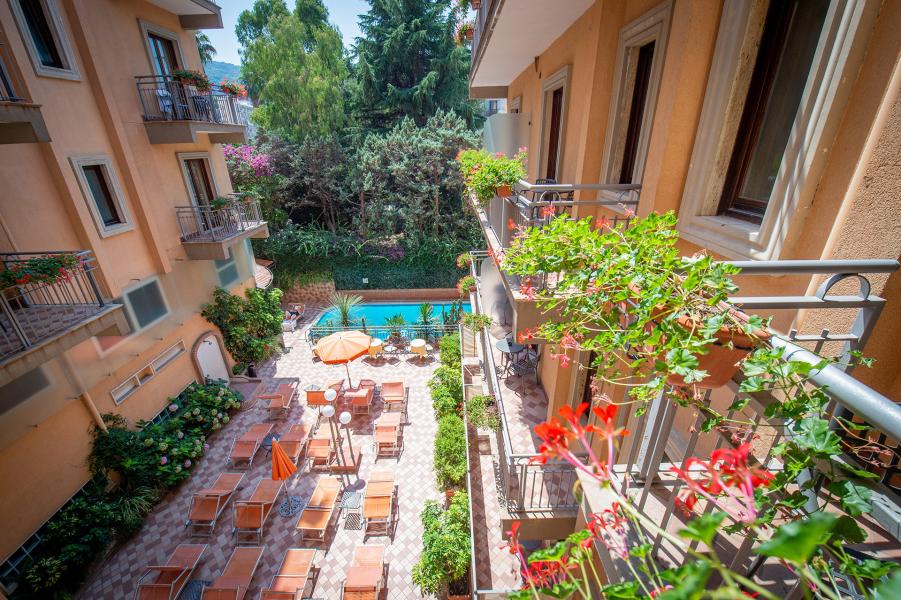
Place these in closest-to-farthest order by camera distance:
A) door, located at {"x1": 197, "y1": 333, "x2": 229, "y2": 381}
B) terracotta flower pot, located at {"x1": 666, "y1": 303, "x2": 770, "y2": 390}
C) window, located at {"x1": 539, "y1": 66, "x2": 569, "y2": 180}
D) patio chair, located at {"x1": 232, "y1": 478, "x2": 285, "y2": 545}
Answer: terracotta flower pot, located at {"x1": 666, "y1": 303, "x2": 770, "y2": 390} < window, located at {"x1": 539, "y1": 66, "x2": 569, "y2": 180} < patio chair, located at {"x1": 232, "y1": 478, "x2": 285, "y2": 545} < door, located at {"x1": 197, "y1": 333, "x2": 229, "y2": 381}

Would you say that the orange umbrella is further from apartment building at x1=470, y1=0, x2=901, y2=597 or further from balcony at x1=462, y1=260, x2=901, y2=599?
apartment building at x1=470, y1=0, x2=901, y2=597

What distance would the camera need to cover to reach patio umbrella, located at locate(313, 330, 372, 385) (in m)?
11.0

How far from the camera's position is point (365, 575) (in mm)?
7184

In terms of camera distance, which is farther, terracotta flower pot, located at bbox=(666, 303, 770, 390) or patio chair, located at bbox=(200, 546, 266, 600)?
patio chair, located at bbox=(200, 546, 266, 600)

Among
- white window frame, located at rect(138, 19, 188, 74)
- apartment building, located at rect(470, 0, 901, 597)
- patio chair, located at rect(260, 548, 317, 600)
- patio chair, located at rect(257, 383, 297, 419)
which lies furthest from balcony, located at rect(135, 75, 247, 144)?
patio chair, located at rect(260, 548, 317, 600)

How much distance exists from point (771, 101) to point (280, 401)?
13.1 meters

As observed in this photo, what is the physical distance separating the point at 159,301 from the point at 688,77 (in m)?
12.6

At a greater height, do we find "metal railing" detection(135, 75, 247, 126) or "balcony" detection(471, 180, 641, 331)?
"metal railing" detection(135, 75, 247, 126)

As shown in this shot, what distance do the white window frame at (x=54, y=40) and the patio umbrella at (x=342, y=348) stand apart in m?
8.21

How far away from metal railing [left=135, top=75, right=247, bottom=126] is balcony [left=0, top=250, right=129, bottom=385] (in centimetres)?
450

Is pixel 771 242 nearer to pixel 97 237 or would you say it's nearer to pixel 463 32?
pixel 97 237

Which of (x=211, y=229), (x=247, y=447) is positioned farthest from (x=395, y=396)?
(x=211, y=229)

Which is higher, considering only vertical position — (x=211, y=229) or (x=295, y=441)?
(x=211, y=229)

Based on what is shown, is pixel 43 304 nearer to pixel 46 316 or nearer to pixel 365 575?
pixel 46 316
